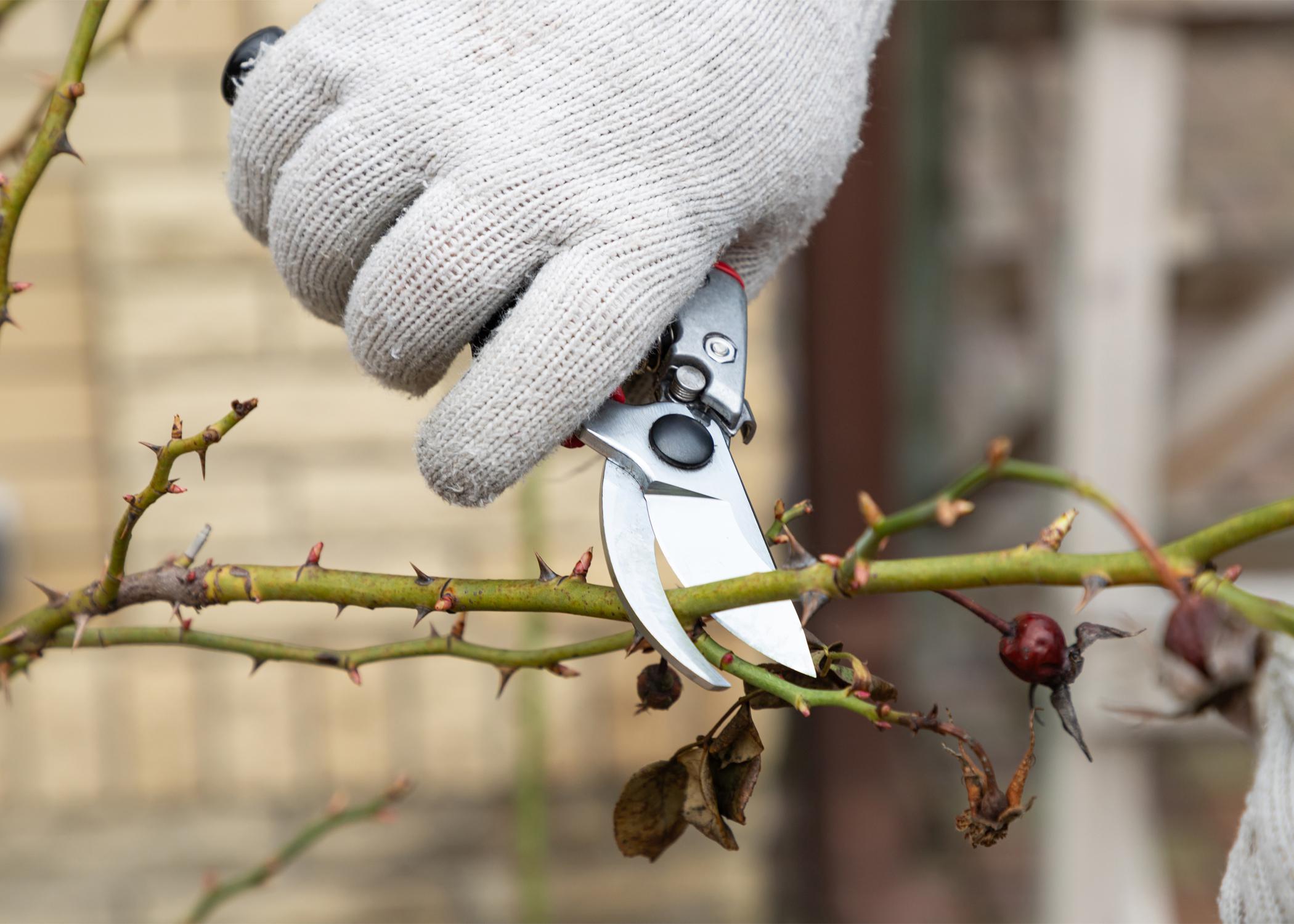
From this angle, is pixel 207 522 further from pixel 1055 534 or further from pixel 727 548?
pixel 1055 534

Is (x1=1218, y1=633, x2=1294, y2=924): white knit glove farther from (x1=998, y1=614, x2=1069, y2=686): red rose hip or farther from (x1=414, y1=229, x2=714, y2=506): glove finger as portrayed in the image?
(x1=414, y1=229, x2=714, y2=506): glove finger

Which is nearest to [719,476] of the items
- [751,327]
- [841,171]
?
[841,171]

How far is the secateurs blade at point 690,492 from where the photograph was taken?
601mm

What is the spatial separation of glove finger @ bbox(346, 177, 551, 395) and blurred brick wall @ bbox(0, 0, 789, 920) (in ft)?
3.90

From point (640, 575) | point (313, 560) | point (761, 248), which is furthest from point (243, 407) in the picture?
point (761, 248)

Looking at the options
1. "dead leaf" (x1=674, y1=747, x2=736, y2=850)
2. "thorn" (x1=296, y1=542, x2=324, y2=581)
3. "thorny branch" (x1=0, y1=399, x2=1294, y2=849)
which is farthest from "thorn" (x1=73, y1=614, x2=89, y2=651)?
"dead leaf" (x1=674, y1=747, x2=736, y2=850)

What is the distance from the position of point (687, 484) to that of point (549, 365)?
108mm

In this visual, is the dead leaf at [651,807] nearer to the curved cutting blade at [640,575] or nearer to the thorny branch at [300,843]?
the curved cutting blade at [640,575]

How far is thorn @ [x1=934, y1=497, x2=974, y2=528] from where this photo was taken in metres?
0.49

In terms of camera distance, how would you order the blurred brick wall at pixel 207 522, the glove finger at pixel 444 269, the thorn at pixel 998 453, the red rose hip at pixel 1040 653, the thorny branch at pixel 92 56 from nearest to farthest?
the thorn at pixel 998 453, the red rose hip at pixel 1040 653, the glove finger at pixel 444 269, the thorny branch at pixel 92 56, the blurred brick wall at pixel 207 522

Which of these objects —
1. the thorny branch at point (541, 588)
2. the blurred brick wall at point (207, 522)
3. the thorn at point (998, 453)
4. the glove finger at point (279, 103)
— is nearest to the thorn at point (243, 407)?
the thorny branch at point (541, 588)

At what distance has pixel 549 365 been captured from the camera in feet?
2.23

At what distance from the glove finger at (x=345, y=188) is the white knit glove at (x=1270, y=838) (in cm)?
58

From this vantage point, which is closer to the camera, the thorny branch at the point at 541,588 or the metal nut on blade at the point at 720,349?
the thorny branch at the point at 541,588
